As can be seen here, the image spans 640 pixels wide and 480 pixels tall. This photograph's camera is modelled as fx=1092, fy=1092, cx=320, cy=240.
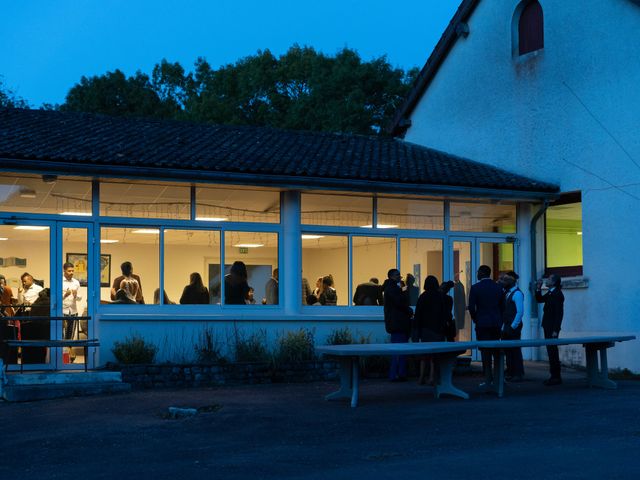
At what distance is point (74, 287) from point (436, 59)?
1094 centimetres

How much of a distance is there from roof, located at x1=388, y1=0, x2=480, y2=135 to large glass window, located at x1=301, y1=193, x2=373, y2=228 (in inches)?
233

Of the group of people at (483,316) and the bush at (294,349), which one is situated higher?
the group of people at (483,316)

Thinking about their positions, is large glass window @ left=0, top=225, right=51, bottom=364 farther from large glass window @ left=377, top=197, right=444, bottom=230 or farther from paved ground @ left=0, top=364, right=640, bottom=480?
large glass window @ left=377, top=197, right=444, bottom=230

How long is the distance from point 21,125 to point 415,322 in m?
8.33

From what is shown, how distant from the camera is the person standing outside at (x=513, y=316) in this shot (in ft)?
54.5

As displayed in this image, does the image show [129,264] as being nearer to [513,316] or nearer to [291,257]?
[291,257]

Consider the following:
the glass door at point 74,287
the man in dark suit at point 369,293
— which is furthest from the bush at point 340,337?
the glass door at point 74,287

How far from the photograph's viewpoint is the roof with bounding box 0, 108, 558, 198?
17625mm

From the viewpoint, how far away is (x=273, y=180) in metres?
18.8

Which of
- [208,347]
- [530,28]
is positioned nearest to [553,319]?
[208,347]

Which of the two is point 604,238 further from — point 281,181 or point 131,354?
point 131,354

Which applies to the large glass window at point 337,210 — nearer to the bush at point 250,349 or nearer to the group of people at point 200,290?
the group of people at point 200,290

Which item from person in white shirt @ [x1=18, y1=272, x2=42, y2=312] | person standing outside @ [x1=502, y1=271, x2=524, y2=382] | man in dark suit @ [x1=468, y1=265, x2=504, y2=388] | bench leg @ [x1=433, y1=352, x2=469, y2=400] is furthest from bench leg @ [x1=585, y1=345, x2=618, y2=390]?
person in white shirt @ [x1=18, y1=272, x2=42, y2=312]

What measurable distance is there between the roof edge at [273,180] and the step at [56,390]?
353 centimetres
